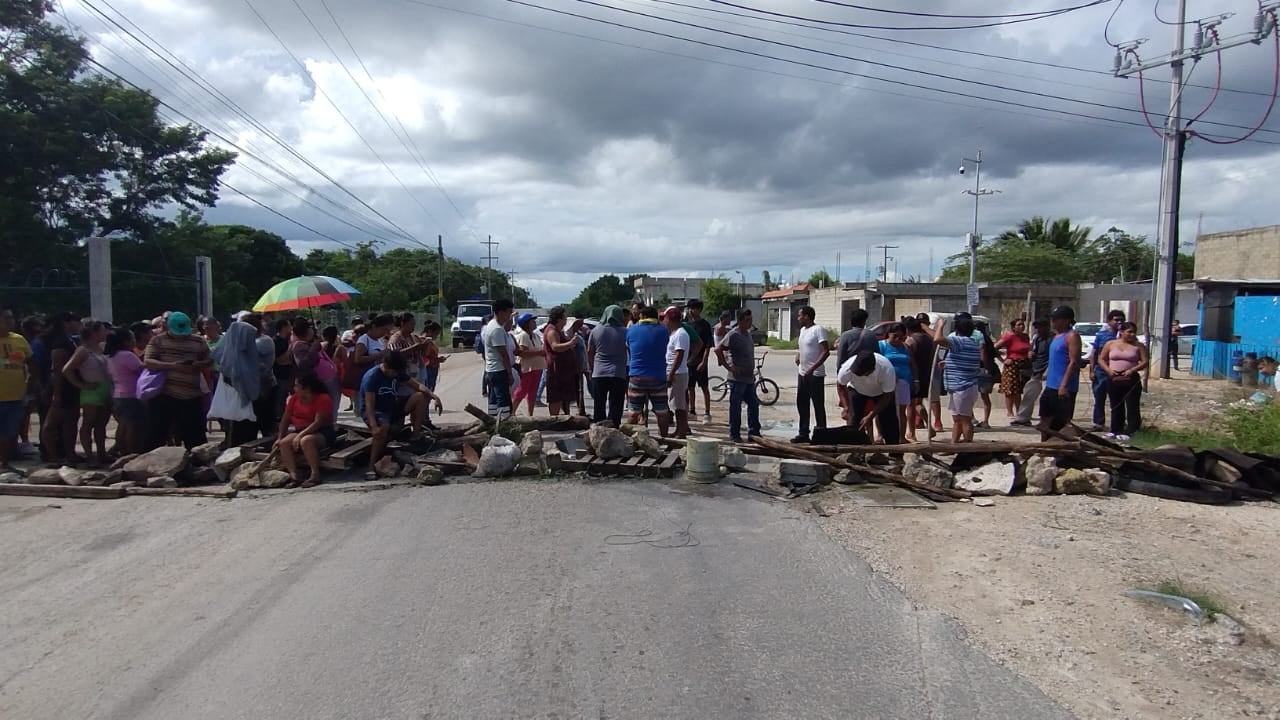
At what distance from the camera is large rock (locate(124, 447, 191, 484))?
8.09 m

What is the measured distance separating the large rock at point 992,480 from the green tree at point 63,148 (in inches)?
910

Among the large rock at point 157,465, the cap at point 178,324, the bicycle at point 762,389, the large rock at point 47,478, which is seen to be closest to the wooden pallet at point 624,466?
the large rock at point 157,465

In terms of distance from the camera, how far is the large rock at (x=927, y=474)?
7.69 meters

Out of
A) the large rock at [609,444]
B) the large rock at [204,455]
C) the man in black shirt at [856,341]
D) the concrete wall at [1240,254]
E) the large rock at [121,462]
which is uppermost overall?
the concrete wall at [1240,254]

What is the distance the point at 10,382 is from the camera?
8.55 meters

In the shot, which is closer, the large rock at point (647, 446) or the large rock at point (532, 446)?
the large rock at point (532, 446)

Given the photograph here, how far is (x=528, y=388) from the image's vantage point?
35.0 feet

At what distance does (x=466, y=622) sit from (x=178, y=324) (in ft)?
20.1

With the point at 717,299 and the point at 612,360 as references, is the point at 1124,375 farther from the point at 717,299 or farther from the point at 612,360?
the point at 717,299

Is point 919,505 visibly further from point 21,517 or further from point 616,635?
point 21,517

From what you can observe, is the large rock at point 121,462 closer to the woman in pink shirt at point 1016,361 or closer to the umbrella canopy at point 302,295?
the umbrella canopy at point 302,295

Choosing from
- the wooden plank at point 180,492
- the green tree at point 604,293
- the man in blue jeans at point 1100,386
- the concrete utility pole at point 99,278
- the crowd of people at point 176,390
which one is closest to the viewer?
the wooden plank at point 180,492

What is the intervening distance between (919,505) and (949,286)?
129ft

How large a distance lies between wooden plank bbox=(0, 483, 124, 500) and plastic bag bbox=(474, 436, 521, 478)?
3.36 m
